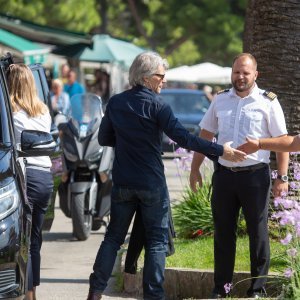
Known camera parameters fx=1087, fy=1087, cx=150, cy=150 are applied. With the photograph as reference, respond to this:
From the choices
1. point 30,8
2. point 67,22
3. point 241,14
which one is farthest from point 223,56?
point 30,8

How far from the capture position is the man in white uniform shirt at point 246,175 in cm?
759

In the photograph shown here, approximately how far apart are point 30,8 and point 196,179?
127 ft

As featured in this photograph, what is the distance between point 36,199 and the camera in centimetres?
759

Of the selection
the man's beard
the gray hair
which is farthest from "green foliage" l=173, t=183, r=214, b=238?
the gray hair

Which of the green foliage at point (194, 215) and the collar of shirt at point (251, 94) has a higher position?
the collar of shirt at point (251, 94)

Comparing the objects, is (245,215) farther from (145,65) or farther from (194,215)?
(194,215)

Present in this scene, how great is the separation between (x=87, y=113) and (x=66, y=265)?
230 cm

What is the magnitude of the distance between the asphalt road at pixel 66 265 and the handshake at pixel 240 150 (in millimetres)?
1802

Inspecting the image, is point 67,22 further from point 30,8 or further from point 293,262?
point 293,262

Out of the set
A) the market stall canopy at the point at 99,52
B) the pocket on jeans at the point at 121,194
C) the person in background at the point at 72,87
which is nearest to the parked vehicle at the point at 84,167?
the pocket on jeans at the point at 121,194

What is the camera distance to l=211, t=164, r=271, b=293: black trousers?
299 inches

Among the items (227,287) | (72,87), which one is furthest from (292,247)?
(72,87)

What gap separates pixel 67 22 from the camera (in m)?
50.3

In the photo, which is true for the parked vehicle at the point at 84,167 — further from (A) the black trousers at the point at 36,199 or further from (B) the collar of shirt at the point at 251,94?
(B) the collar of shirt at the point at 251,94
